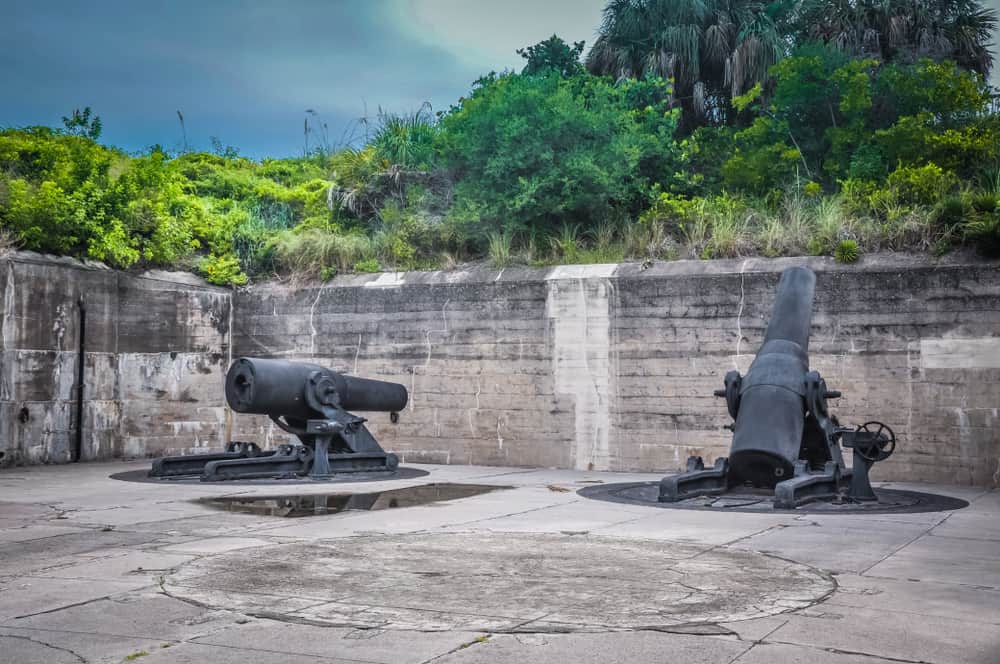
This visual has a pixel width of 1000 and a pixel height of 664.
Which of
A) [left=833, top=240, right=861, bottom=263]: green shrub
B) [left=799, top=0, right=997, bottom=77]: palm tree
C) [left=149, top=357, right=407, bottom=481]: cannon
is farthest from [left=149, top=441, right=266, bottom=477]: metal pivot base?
[left=799, top=0, right=997, bottom=77]: palm tree

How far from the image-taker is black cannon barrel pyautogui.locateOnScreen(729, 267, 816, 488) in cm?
944

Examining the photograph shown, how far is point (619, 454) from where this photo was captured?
1353cm

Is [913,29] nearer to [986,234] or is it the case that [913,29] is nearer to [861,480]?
[986,234]

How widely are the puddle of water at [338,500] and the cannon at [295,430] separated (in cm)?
170

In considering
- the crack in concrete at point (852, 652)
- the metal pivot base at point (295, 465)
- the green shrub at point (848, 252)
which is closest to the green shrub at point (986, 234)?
the green shrub at point (848, 252)

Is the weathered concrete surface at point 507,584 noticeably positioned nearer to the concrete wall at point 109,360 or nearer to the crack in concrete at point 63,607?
the crack in concrete at point 63,607

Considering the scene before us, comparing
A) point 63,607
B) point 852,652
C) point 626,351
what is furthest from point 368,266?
point 852,652

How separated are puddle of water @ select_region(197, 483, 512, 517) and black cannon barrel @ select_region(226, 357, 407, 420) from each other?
1.91 metres

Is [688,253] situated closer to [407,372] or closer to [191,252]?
[407,372]

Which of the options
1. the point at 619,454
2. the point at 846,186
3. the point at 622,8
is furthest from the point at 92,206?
A: the point at 622,8

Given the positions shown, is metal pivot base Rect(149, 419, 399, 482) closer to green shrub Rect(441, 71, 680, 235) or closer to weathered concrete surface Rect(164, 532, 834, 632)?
green shrub Rect(441, 71, 680, 235)

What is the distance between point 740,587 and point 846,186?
1071 cm

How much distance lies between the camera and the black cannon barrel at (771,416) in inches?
372

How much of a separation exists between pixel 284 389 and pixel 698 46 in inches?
611
